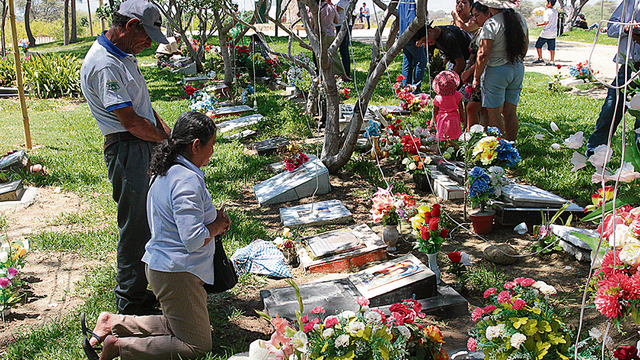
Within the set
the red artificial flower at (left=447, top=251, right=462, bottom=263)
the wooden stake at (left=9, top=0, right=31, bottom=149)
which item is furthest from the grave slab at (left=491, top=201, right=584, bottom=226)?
the wooden stake at (left=9, top=0, right=31, bottom=149)

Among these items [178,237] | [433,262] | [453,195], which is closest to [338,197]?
[453,195]

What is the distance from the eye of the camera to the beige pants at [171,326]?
241 cm

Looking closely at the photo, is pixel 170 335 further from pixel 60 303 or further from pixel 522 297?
pixel 522 297

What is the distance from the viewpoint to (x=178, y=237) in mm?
2393

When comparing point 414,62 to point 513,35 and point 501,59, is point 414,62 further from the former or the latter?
point 513,35

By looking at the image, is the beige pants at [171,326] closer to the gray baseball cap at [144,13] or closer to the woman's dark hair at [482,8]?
the gray baseball cap at [144,13]

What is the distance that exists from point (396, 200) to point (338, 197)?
1.41 m

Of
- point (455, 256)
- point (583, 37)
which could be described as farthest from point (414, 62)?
point (583, 37)

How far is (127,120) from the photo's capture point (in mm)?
2850

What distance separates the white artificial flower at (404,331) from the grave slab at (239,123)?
6.21 metres

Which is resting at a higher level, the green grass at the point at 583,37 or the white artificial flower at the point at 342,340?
the green grass at the point at 583,37

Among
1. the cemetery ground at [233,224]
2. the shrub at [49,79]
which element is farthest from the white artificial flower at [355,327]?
the shrub at [49,79]

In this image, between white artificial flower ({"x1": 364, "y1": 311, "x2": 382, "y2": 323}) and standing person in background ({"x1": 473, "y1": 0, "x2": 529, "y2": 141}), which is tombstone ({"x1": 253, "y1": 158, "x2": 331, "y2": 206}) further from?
white artificial flower ({"x1": 364, "y1": 311, "x2": 382, "y2": 323})

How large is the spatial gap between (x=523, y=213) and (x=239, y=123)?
527 centimetres
